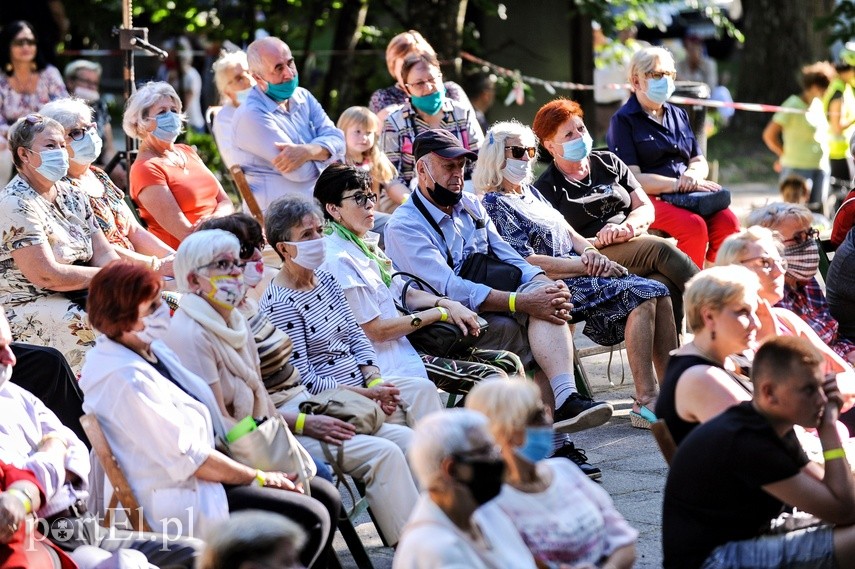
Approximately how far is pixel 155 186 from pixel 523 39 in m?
9.74

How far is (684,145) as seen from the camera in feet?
25.8

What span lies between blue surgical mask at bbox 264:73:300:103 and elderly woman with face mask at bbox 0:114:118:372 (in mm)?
1906

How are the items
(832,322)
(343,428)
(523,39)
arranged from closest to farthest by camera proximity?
(343,428) → (832,322) → (523,39)

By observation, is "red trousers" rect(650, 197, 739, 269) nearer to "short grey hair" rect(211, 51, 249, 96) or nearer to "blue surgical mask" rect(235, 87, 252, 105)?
"blue surgical mask" rect(235, 87, 252, 105)

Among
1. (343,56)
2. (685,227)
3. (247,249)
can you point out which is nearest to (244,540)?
(247,249)

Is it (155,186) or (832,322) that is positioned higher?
(155,186)

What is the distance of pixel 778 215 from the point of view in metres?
5.95

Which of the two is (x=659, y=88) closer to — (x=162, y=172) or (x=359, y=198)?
(x=359, y=198)

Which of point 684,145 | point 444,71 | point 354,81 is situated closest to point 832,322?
point 684,145

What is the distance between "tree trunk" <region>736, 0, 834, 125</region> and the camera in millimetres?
17531

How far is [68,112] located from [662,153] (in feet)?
11.0

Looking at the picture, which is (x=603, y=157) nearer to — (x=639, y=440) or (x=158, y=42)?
(x=639, y=440)

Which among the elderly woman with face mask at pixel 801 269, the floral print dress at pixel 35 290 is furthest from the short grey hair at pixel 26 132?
the elderly woman with face mask at pixel 801 269

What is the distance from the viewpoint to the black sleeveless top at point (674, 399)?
4227mm
